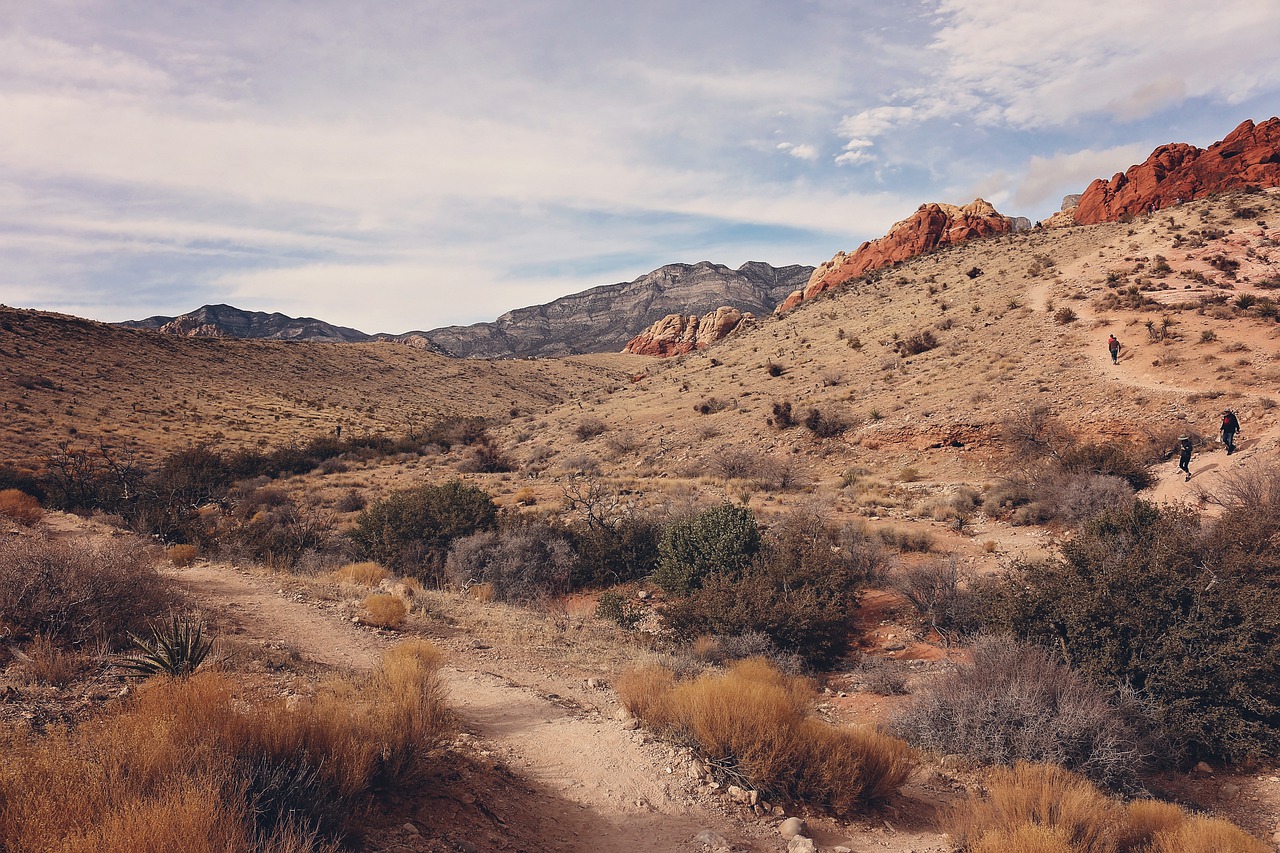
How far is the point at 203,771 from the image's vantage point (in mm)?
3051

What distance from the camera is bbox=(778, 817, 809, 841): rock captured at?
4.31 m

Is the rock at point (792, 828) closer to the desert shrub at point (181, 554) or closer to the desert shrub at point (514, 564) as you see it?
the desert shrub at point (514, 564)

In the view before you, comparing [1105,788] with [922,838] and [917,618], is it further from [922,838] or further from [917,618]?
[917,618]

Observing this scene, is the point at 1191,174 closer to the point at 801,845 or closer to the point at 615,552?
the point at 615,552

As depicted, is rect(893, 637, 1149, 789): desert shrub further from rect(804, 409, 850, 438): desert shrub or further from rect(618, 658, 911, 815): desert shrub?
rect(804, 409, 850, 438): desert shrub

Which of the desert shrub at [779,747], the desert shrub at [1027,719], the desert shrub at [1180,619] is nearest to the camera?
the desert shrub at [779,747]

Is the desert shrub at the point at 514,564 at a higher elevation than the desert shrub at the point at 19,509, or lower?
lower

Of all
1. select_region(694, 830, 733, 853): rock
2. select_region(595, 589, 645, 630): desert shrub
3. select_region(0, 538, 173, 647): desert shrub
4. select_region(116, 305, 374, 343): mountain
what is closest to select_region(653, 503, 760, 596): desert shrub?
select_region(595, 589, 645, 630): desert shrub

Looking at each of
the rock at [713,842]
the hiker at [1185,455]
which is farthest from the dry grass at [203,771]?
the hiker at [1185,455]

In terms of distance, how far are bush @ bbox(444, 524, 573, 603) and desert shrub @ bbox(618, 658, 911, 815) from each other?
706cm

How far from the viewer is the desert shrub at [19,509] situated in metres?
14.8

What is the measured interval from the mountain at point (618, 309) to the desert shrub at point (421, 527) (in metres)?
105

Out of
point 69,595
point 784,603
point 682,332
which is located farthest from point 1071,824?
point 682,332

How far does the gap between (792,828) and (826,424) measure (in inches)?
851
